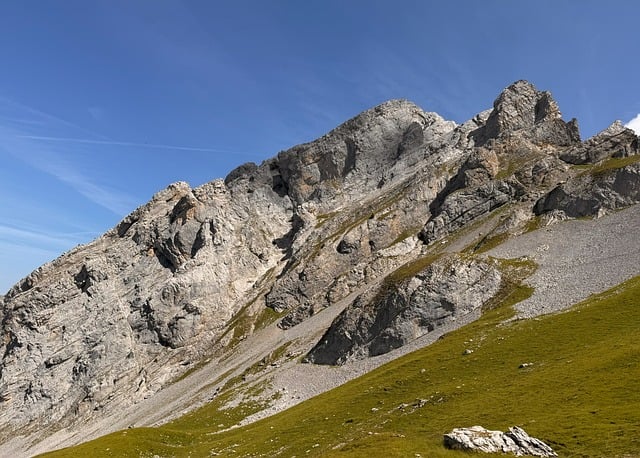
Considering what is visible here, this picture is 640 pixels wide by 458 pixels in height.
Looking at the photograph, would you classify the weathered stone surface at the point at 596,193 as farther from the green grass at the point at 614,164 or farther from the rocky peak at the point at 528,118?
the rocky peak at the point at 528,118

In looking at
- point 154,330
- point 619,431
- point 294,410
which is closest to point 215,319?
point 154,330

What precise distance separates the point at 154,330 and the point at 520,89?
150961 millimetres

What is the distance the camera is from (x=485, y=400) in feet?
134

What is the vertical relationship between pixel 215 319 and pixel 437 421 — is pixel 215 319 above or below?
above

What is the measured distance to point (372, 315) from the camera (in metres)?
88.8

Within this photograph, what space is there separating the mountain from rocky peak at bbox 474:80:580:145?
2.21ft

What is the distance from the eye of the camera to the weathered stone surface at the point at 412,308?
263 ft

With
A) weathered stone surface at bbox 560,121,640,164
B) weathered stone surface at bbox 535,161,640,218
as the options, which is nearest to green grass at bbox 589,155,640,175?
weathered stone surface at bbox 535,161,640,218

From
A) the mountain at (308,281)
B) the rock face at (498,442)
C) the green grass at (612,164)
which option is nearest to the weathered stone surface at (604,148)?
the mountain at (308,281)

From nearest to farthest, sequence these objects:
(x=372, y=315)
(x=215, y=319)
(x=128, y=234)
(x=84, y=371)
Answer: (x=372, y=315)
(x=84, y=371)
(x=215, y=319)
(x=128, y=234)

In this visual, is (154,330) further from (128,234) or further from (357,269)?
(357,269)

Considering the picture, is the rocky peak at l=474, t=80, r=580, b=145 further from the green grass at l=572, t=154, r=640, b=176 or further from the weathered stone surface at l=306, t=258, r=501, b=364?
the weathered stone surface at l=306, t=258, r=501, b=364

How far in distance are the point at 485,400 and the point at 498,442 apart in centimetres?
1187

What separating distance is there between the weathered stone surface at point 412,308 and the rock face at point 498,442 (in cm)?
4972
